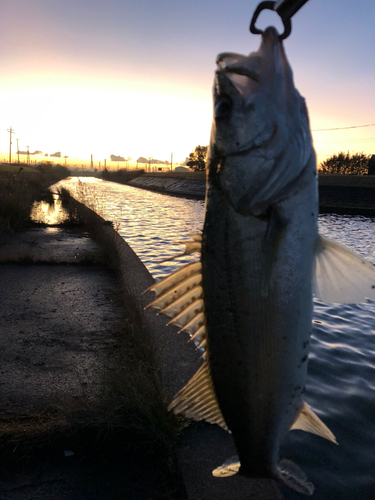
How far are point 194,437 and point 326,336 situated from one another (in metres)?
4.26

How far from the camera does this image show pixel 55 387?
4.18 metres

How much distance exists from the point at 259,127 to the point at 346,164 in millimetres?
67345

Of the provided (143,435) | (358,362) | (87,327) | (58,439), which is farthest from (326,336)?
(58,439)

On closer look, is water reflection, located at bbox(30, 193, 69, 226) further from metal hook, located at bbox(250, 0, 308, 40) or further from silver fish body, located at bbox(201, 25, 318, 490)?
metal hook, located at bbox(250, 0, 308, 40)

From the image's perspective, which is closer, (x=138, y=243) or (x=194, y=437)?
(x=194, y=437)

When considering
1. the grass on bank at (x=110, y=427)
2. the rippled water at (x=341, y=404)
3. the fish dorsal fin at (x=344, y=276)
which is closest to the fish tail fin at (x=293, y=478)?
the fish dorsal fin at (x=344, y=276)

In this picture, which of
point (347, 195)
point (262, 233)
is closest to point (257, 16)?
point (262, 233)

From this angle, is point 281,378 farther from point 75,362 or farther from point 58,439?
point 75,362

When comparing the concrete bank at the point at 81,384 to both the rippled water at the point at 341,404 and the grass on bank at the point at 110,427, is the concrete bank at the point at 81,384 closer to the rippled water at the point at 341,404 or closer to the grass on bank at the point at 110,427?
the grass on bank at the point at 110,427

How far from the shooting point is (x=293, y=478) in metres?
1.75

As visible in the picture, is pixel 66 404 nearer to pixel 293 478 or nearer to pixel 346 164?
pixel 293 478

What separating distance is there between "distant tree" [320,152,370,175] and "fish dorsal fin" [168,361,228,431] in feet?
204

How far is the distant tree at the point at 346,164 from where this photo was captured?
195ft

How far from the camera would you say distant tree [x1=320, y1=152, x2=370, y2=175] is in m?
59.5
